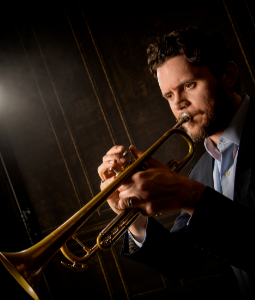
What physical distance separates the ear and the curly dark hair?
32 mm

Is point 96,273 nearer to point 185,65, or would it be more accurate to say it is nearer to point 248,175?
point 248,175

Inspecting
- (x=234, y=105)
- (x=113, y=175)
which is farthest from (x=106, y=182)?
(x=234, y=105)

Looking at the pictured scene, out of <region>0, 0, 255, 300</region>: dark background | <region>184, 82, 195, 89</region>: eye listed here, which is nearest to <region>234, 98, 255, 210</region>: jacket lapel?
<region>184, 82, 195, 89</region>: eye

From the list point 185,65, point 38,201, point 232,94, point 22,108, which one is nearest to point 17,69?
point 22,108

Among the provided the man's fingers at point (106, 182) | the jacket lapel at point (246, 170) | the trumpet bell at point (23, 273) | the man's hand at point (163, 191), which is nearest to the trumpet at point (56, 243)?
the trumpet bell at point (23, 273)

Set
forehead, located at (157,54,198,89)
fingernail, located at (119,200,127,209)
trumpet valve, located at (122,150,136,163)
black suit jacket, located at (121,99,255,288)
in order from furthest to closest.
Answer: forehead, located at (157,54,198,89), trumpet valve, located at (122,150,136,163), fingernail, located at (119,200,127,209), black suit jacket, located at (121,99,255,288)

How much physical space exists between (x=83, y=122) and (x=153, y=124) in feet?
3.27

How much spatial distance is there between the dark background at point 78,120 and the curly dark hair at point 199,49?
1180mm

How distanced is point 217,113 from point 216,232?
74cm

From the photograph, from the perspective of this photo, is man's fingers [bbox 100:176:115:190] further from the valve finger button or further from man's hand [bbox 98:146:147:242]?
the valve finger button

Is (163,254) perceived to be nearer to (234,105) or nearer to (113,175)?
(113,175)

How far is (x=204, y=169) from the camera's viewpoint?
1.60m

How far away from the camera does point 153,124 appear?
2615 mm

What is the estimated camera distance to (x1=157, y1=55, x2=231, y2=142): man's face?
4.18 ft
